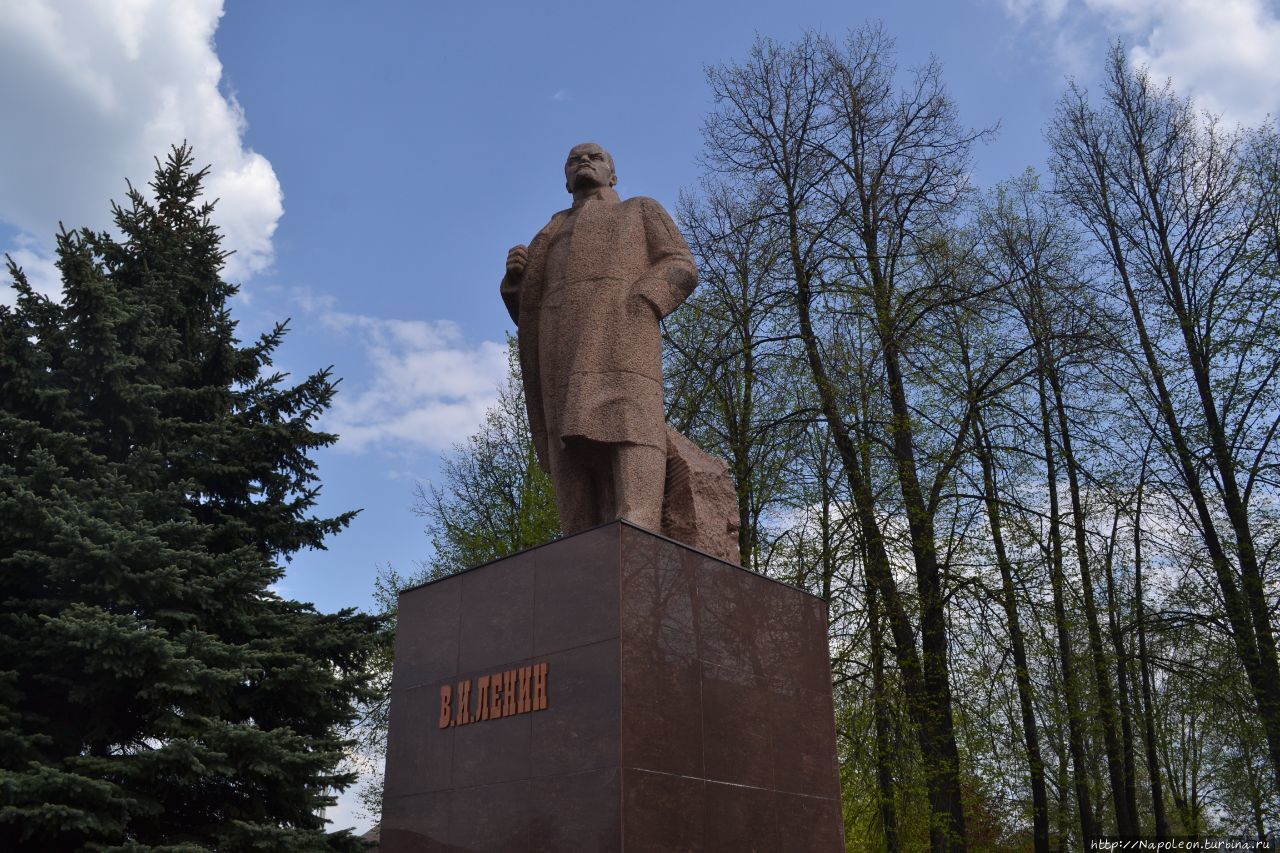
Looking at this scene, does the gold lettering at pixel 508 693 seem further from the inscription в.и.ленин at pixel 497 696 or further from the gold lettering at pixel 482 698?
the gold lettering at pixel 482 698

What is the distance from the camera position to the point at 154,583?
9.70 meters

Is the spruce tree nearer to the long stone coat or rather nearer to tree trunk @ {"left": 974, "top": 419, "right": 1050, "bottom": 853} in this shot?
the long stone coat

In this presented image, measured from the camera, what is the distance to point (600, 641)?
4926mm

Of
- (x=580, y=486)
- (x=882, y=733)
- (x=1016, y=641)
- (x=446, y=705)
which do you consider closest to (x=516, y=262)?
(x=580, y=486)

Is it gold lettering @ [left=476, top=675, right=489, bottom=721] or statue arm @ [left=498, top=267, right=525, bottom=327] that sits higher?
statue arm @ [left=498, top=267, right=525, bottom=327]

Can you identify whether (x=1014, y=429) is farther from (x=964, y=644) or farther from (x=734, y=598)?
(x=734, y=598)

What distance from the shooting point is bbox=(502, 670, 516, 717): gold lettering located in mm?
5127

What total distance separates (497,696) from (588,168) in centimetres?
329

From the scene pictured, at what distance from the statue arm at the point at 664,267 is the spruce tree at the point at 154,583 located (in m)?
5.15

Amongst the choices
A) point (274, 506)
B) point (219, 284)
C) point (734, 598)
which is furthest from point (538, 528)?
point (734, 598)

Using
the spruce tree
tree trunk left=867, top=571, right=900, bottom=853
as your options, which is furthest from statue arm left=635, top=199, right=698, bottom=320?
tree trunk left=867, top=571, right=900, bottom=853

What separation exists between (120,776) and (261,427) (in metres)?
4.13

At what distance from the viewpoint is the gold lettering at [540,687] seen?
5000mm

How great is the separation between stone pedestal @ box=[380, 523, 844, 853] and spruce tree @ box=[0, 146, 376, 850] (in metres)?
4.19
